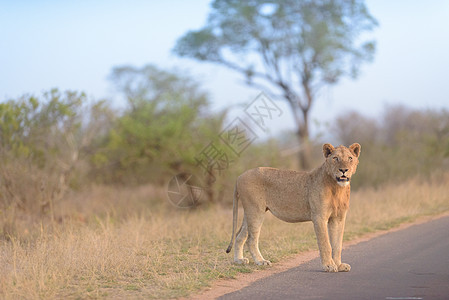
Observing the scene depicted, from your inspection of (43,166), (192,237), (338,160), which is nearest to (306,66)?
(43,166)

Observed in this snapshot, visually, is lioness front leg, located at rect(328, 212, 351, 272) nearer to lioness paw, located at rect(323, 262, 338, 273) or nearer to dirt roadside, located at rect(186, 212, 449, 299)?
lioness paw, located at rect(323, 262, 338, 273)

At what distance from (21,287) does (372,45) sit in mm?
23680

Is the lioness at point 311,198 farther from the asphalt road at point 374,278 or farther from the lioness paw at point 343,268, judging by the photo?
the asphalt road at point 374,278

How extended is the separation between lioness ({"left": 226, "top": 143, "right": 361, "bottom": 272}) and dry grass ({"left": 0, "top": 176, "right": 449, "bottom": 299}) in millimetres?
723

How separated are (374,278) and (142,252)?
3.59m

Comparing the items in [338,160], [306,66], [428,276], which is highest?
[306,66]

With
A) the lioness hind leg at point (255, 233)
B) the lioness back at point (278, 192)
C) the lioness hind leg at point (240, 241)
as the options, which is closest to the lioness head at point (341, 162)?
the lioness back at point (278, 192)

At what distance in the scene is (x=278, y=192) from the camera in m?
7.62

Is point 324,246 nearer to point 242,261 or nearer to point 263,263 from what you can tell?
point 263,263

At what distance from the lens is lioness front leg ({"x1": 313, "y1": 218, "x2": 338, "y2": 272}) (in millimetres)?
7094

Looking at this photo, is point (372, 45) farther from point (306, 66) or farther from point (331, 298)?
point (331, 298)

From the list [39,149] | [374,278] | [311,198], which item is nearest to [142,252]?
[311,198]

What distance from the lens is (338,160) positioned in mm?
7016

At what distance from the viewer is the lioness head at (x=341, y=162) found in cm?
693
